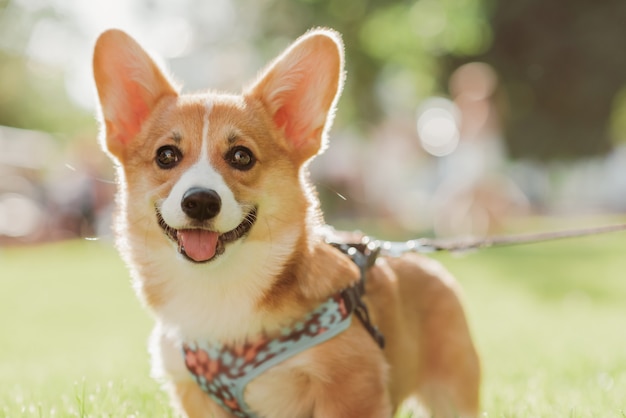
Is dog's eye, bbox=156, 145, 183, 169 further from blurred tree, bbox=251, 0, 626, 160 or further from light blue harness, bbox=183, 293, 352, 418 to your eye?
blurred tree, bbox=251, 0, 626, 160

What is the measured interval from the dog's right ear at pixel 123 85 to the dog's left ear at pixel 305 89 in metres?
0.37

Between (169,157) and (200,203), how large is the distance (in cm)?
37

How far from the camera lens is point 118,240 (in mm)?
2891

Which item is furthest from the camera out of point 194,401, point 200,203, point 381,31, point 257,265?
point 381,31

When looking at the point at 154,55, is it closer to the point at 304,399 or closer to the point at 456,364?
the point at 304,399

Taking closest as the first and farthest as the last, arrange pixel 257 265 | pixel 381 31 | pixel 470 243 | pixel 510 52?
1. pixel 257 265
2. pixel 470 243
3. pixel 381 31
4. pixel 510 52

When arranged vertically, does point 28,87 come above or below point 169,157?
below

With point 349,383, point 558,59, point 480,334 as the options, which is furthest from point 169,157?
point 558,59

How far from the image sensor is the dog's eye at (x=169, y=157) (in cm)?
276

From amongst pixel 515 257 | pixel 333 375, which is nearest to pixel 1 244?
pixel 515 257

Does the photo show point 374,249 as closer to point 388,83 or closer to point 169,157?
point 169,157

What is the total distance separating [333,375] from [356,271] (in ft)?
1.54

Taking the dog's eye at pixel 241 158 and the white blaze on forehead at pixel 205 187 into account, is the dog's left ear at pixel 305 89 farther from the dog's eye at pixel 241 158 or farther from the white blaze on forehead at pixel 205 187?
the white blaze on forehead at pixel 205 187

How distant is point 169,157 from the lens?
109 inches
